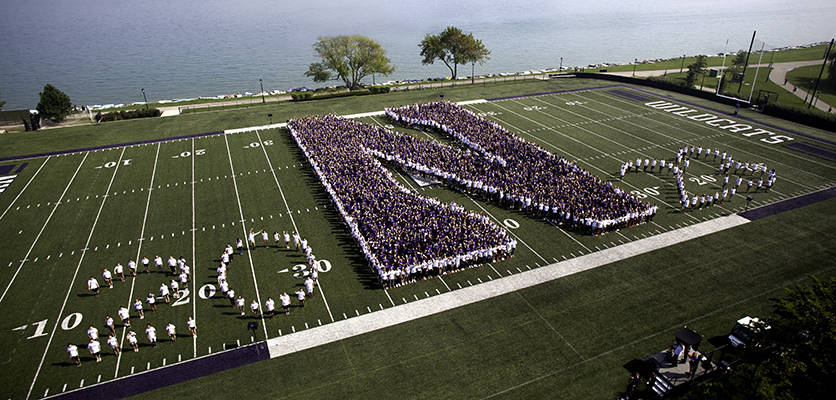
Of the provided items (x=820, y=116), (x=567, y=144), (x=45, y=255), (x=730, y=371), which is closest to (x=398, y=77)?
(x=567, y=144)

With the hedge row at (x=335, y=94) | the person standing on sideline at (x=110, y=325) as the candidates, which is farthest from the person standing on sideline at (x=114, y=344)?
the hedge row at (x=335, y=94)

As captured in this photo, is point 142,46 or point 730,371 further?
point 142,46

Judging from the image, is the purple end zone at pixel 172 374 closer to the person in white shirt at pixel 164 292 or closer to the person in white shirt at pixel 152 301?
the person in white shirt at pixel 152 301

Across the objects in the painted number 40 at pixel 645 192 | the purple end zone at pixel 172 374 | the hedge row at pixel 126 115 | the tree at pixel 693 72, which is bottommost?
the purple end zone at pixel 172 374

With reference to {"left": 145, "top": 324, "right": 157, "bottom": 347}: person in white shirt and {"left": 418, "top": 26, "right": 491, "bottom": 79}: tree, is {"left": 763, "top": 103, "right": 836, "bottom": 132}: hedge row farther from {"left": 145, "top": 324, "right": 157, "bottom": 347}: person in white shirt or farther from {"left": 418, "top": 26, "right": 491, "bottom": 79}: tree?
{"left": 145, "top": 324, "right": 157, "bottom": 347}: person in white shirt

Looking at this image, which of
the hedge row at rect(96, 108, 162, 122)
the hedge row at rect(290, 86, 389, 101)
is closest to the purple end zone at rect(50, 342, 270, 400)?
the hedge row at rect(96, 108, 162, 122)

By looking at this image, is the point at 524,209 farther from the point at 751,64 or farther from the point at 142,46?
the point at 142,46
